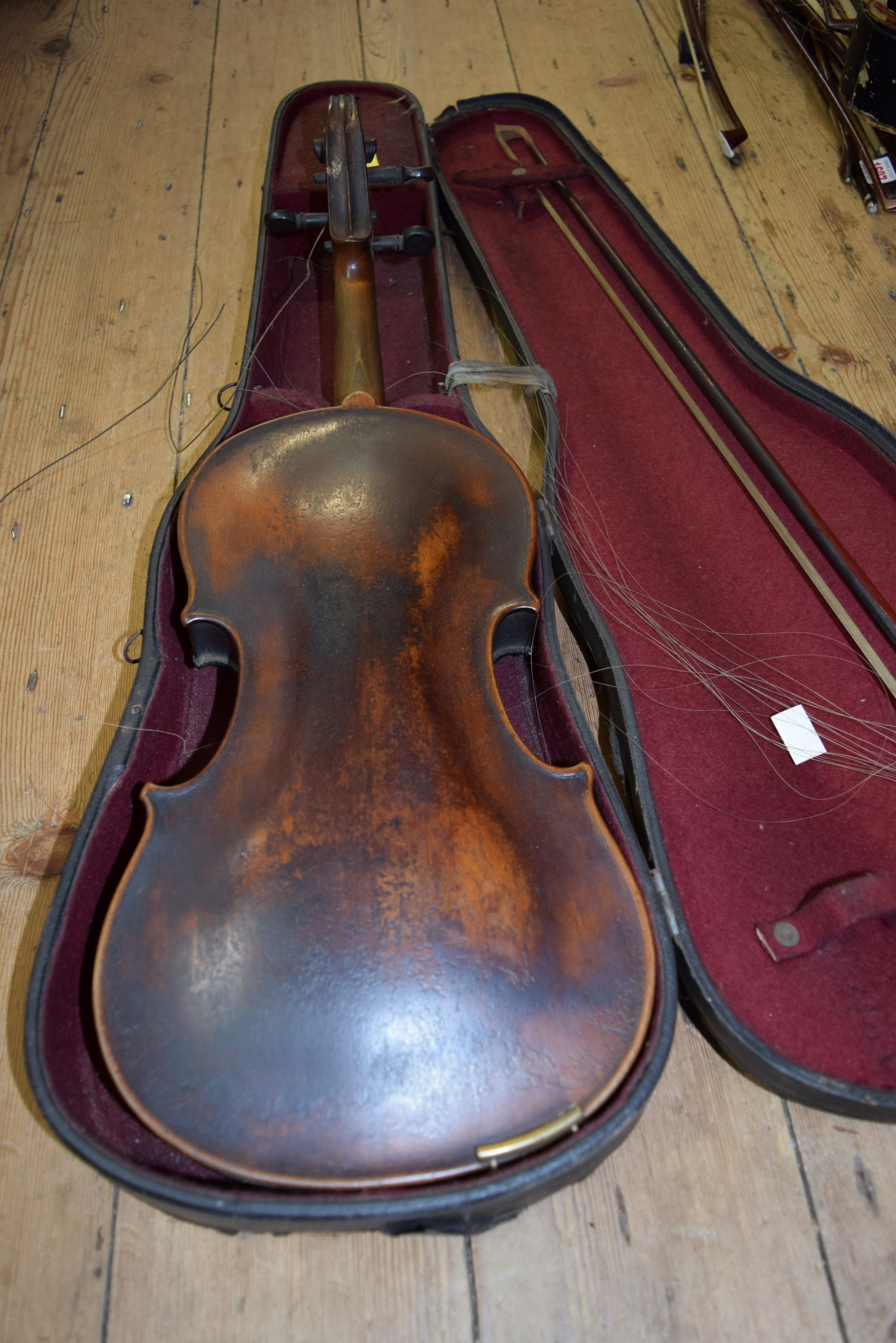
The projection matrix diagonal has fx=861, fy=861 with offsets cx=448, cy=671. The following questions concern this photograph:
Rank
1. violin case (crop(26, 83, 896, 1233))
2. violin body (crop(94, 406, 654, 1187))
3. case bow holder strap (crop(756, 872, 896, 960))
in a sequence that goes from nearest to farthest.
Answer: violin body (crop(94, 406, 654, 1187)) → violin case (crop(26, 83, 896, 1233)) → case bow holder strap (crop(756, 872, 896, 960))

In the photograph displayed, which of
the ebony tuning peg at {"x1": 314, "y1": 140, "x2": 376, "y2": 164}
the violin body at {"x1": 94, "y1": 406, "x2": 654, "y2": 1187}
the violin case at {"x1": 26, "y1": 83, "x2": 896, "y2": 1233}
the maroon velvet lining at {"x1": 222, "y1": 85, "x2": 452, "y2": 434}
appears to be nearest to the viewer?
the violin body at {"x1": 94, "y1": 406, "x2": 654, "y2": 1187}

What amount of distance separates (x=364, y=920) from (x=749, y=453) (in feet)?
3.50

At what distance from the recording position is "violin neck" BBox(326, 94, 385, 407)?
57.1 inches

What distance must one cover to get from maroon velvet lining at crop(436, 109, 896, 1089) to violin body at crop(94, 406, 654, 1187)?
26 cm

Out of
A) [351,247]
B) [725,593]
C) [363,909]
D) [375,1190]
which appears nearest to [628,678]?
[725,593]

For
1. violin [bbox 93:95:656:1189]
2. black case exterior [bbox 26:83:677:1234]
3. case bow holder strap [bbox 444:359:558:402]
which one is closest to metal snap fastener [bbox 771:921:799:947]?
black case exterior [bbox 26:83:677:1234]

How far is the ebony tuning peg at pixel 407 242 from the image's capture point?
1.63m

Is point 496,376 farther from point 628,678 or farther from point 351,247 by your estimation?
point 628,678

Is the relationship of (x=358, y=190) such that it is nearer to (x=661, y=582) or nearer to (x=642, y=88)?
(x=661, y=582)

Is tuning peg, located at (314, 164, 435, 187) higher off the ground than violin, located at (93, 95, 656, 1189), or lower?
higher

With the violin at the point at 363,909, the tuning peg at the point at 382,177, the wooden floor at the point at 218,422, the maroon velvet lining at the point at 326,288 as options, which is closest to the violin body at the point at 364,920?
the violin at the point at 363,909

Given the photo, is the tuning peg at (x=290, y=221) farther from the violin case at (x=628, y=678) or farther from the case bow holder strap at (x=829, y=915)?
the case bow holder strap at (x=829, y=915)

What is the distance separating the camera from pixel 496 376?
1.52 metres

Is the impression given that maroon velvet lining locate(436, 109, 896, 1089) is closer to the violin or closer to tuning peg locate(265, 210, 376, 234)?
the violin
